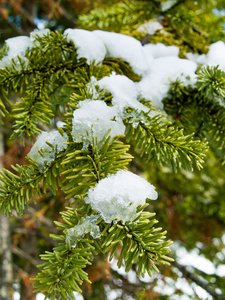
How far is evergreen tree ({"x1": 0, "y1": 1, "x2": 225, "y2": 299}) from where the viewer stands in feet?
1.88

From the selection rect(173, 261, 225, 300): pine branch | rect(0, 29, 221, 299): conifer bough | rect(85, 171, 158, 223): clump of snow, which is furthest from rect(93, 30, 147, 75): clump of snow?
rect(173, 261, 225, 300): pine branch

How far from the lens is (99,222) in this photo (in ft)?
1.97

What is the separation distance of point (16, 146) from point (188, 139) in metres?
3.31

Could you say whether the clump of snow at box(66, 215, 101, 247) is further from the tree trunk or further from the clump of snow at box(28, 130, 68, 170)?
the tree trunk

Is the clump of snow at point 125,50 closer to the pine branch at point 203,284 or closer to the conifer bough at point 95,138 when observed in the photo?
the conifer bough at point 95,138

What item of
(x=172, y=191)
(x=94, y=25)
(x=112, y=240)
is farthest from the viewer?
(x=172, y=191)

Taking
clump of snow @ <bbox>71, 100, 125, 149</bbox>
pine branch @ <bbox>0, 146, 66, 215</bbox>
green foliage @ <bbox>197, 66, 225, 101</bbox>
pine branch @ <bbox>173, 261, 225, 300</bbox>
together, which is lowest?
pine branch @ <bbox>173, 261, 225, 300</bbox>

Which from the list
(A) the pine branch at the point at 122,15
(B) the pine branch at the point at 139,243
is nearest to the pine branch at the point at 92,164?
(B) the pine branch at the point at 139,243

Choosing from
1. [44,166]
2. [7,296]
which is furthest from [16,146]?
[44,166]

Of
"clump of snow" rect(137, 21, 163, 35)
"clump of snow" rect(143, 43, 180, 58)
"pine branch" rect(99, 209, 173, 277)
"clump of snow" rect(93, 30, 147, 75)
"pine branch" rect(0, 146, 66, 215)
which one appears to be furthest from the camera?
"clump of snow" rect(137, 21, 163, 35)

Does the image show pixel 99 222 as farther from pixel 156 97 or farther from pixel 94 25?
pixel 94 25

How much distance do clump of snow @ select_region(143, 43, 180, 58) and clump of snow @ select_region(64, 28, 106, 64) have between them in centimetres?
25

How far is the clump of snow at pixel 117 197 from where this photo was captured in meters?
0.57

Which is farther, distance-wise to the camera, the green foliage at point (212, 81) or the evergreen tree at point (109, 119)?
the green foliage at point (212, 81)
